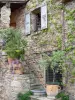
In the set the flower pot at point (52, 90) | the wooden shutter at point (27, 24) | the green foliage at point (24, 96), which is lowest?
the green foliage at point (24, 96)

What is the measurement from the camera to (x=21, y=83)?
10.9 meters

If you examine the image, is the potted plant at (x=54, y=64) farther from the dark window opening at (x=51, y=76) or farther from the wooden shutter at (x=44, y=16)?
the wooden shutter at (x=44, y=16)

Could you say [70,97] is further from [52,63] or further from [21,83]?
[21,83]

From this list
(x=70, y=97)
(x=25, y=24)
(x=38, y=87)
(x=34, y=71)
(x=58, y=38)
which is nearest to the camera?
(x=70, y=97)

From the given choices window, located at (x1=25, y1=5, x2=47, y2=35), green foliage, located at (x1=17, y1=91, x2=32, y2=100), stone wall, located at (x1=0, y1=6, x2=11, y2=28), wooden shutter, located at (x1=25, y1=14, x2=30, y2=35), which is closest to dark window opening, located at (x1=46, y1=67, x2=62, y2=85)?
green foliage, located at (x1=17, y1=91, x2=32, y2=100)

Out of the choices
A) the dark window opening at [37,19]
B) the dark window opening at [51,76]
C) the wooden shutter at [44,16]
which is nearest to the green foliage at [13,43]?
the wooden shutter at [44,16]

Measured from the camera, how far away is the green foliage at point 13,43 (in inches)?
439

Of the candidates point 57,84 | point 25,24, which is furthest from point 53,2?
point 57,84

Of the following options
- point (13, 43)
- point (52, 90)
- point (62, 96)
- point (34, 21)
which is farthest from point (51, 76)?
point (34, 21)

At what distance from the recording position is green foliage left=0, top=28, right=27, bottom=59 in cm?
1115

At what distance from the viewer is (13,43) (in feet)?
37.4

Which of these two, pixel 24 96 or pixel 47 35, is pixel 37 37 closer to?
pixel 47 35

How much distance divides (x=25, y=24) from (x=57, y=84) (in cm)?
445

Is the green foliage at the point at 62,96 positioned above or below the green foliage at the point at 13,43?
below
